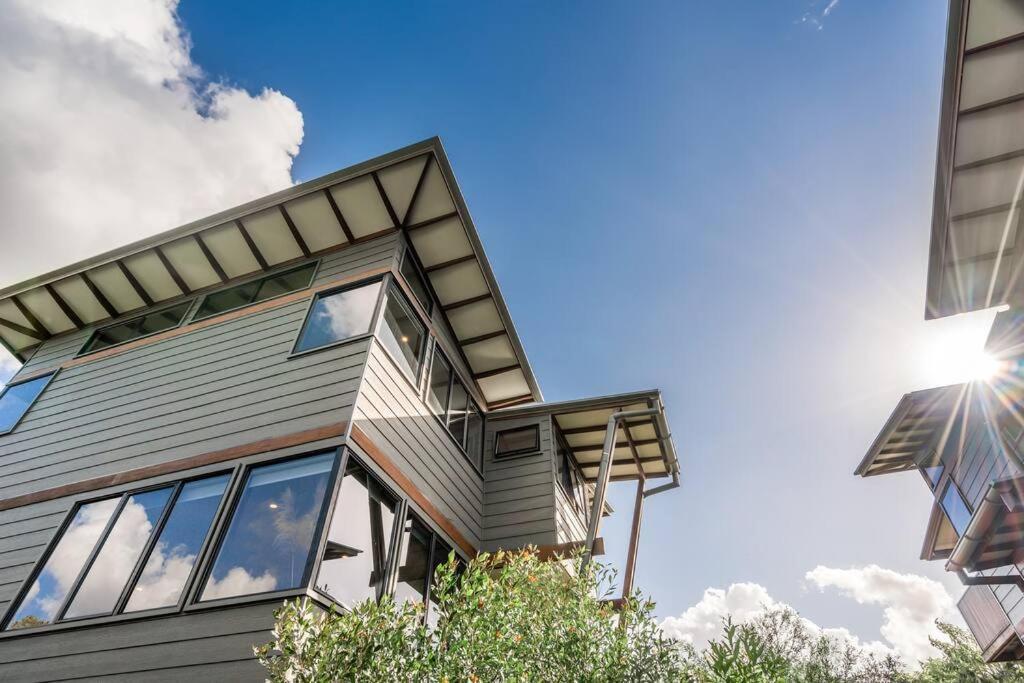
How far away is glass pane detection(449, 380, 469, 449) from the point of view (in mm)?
9297

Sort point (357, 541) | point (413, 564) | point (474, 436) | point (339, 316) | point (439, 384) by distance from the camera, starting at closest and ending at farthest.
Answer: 1. point (357, 541)
2. point (413, 564)
3. point (339, 316)
4. point (439, 384)
5. point (474, 436)

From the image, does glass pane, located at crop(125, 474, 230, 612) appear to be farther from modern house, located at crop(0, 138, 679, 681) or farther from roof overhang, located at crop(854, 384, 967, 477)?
roof overhang, located at crop(854, 384, 967, 477)

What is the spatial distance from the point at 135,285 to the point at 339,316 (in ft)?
14.8

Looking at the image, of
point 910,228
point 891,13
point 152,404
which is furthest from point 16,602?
point 891,13

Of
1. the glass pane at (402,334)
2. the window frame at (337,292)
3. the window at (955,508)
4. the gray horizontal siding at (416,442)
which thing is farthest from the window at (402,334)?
the window at (955,508)

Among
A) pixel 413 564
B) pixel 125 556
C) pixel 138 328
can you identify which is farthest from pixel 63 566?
pixel 138 328

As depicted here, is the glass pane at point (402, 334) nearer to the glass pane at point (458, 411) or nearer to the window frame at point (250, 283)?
the glass pane at point (458, 411)

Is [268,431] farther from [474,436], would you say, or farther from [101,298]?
[101,298]

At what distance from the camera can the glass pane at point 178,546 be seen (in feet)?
17.7

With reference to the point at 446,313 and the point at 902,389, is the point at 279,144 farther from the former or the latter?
the point at 902,389

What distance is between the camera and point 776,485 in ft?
44.2

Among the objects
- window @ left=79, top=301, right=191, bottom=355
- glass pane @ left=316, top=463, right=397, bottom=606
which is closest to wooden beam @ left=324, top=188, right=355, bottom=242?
window @ left=79, top=301, right=191, bottom=355

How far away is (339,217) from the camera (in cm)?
848

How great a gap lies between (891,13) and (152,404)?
1306 cm
